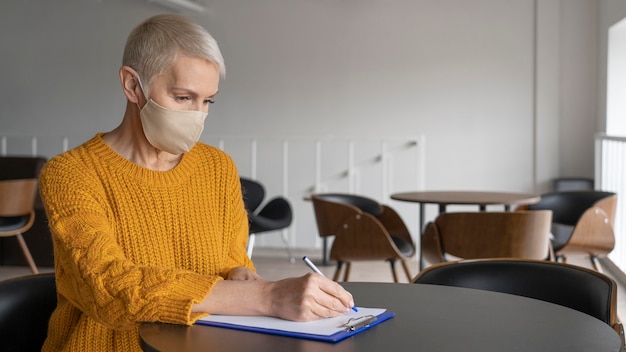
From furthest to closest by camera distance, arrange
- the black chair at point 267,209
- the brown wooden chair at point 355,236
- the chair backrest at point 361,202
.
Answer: the black chair at point 267,209 < the chair backrest at point 361,202 < the brown wooden chair at point 355,236

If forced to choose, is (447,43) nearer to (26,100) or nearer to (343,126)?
(343,126)

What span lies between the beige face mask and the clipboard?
0.40 metres

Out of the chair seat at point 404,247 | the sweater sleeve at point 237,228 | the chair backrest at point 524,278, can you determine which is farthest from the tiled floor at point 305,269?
the sweater sleeve at point 237,228

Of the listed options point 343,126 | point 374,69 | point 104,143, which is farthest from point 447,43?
point 104,143

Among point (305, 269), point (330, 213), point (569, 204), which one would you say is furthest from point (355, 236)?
point (305, 269)

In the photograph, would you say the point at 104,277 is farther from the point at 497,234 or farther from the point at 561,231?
the point at 561,231

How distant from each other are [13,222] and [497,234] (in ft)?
10.8

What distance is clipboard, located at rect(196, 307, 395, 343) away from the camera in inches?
49.9

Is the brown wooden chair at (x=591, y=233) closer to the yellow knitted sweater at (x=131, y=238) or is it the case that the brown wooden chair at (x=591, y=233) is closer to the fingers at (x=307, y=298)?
the yellow knitted sweater at (x=131, y=238)

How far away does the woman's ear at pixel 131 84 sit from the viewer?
1573 mm

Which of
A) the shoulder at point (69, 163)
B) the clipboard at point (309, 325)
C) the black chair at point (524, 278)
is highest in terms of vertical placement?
the shoulder at point (69, 163)

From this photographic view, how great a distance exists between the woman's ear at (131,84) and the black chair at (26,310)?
474mm

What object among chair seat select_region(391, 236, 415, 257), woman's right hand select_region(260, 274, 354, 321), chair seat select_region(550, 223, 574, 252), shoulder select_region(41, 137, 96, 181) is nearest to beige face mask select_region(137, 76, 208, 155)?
shoulder select_region(41, 137, 96, 181)

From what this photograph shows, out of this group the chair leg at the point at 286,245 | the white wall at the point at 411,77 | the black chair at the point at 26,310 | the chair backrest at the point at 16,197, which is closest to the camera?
the black chair at the point at 26,310
